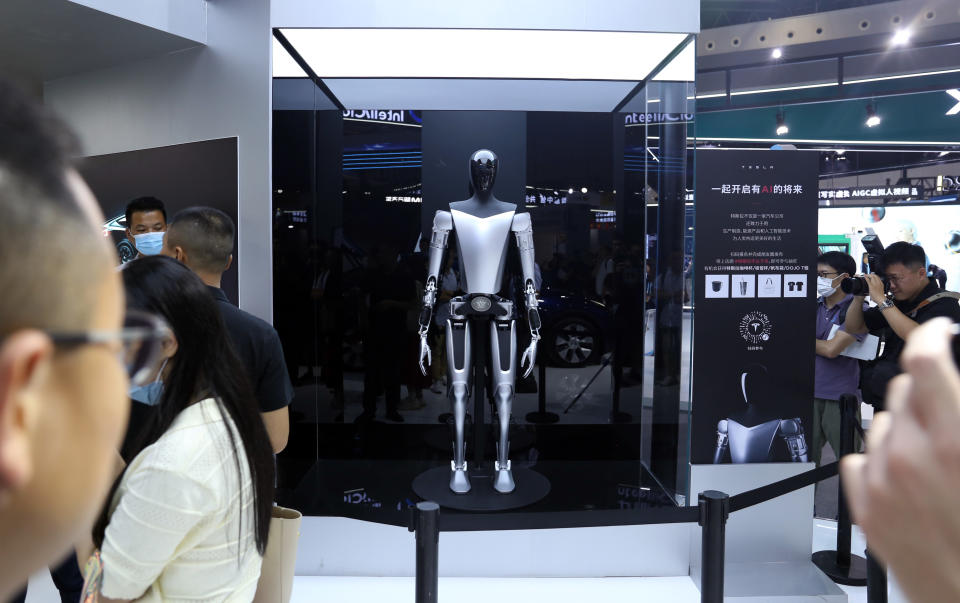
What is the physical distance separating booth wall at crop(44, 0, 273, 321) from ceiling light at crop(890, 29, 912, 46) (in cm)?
685

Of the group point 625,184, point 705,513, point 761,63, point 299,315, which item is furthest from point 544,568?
point 761,63

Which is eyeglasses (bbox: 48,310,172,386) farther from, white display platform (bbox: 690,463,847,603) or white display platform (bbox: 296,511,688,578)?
white display platform (bbox: 690,463,847,603)

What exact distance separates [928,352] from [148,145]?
4571 millimetres

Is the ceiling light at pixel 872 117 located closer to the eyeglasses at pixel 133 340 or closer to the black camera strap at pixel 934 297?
the black camera strap at pixel 934 297

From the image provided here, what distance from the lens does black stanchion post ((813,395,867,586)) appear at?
3.83 metres

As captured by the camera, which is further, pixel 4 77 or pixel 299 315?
pixel 299 315

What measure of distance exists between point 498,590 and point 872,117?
7.22 metres

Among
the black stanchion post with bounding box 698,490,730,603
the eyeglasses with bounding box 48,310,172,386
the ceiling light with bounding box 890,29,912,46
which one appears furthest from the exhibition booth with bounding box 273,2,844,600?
the ceiling light with bounding box 890,29,912,46

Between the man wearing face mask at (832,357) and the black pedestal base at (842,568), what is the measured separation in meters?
0.60

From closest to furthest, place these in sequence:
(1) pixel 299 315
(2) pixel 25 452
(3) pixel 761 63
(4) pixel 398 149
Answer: (2) pixel 25 452 < (1) pixel 299 315 < (4) pixel 398 149 < (3) pixel 761 63

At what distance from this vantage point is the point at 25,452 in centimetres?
48

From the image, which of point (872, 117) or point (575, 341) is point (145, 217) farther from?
point (872, 117)

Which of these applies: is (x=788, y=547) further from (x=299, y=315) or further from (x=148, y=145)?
(x=148, y=145)

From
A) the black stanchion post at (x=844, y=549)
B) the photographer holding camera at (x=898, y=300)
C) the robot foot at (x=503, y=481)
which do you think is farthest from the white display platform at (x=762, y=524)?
the robot foot at (x=503, y=481)
